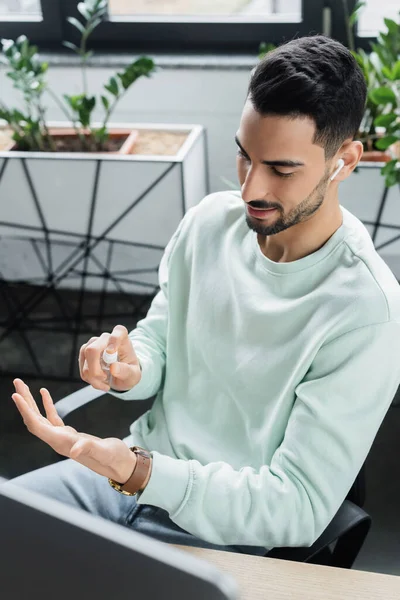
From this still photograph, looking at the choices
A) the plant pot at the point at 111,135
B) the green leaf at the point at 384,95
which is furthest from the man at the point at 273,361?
the plant pot at the point at 111,135

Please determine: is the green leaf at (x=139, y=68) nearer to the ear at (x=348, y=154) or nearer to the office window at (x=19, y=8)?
the office window at (x=19, y=8)

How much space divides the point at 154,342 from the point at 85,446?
1.52 feet

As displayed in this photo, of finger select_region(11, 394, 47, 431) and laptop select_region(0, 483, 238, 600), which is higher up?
laptop select_region(0, 483, 238, 600)

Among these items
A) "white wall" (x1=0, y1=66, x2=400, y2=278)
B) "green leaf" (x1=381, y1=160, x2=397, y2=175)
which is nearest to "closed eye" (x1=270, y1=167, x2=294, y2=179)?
"green leaf" (x1=381, y1=160, x2=397, y2=175)

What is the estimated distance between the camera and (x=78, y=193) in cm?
288

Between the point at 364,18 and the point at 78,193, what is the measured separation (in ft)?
4.23

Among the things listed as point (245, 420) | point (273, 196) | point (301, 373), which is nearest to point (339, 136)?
point (273, 196)

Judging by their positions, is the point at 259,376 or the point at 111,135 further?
the point at 111,135

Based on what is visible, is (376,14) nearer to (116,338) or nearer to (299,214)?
(299,214)

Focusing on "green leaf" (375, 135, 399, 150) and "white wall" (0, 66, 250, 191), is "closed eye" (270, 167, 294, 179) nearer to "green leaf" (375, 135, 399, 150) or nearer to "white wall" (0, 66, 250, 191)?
"green leaf" (375, 135, 399, 150)

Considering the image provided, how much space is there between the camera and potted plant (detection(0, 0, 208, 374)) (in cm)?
281

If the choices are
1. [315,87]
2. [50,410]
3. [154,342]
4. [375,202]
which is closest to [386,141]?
[375,202]

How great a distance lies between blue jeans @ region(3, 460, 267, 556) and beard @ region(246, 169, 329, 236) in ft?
1.56

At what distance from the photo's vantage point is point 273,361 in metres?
1.29
